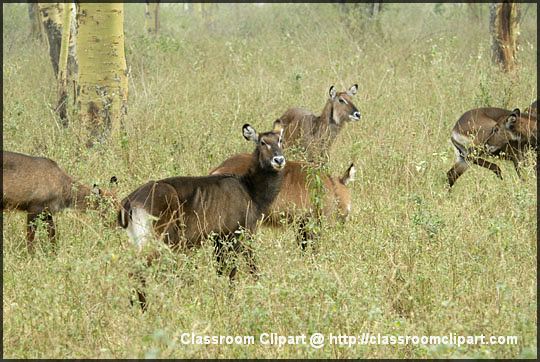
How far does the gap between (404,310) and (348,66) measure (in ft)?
25.7

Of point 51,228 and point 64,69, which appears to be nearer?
point 51,228

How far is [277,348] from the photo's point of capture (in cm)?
407

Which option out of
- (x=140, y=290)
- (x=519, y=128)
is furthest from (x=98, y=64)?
(x=140, y=290)

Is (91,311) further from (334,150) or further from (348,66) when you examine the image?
(348,66)

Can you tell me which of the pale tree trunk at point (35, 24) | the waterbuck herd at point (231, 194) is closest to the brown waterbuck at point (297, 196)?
the waterbuck herd at point (231, 194)

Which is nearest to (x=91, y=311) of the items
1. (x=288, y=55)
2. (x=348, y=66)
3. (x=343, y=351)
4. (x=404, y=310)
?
(x=343, y=351)

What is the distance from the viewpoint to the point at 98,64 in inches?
332

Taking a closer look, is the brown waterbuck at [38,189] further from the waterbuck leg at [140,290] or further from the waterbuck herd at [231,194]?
the waterbuck leg at [140,290]

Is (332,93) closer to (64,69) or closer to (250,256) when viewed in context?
(64,69)

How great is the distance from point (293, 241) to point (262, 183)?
512 millimetres

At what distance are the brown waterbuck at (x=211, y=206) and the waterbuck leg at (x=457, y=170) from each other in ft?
7.03

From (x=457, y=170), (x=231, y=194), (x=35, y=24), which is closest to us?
(x=231, y=194)

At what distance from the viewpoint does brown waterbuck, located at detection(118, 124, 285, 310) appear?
207 inches

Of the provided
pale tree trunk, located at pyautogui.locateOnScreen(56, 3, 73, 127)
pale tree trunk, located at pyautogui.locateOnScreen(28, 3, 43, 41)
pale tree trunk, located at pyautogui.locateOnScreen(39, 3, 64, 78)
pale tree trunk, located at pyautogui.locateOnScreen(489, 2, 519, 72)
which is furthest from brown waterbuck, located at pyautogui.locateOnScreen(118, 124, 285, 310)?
pale tree trunk, located at pyautogui.locateOnScreen(28, 3, 43, 41)
